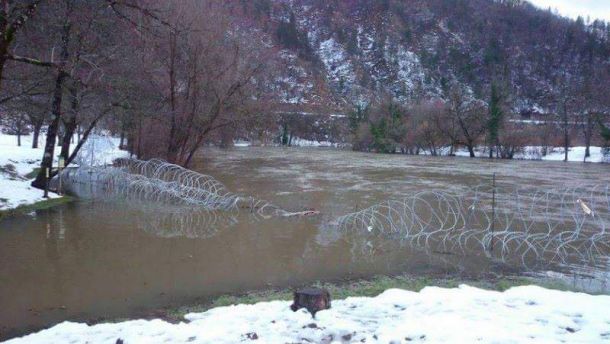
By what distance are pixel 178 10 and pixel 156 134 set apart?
8126 mm

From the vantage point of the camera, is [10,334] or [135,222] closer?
[10,334]

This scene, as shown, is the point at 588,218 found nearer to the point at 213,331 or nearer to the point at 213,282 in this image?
the point at 213,282

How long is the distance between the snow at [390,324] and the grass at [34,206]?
33.3 ft

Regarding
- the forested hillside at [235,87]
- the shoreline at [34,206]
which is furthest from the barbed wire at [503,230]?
the shoreline at [34,206]

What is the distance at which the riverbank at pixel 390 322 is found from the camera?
5648 millimetres

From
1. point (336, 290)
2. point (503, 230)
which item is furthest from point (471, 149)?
point (336, 290)

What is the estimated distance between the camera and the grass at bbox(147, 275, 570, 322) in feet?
24.9

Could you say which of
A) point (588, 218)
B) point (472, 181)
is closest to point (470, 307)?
point (588, 218)

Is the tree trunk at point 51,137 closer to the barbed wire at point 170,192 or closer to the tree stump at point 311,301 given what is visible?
the barbed wire at point 170,192

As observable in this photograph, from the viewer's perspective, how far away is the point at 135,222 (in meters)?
14.7

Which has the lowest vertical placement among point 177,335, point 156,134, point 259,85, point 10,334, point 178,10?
point 10,334

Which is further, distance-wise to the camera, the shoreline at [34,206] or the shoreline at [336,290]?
the shoreline at [34,206]

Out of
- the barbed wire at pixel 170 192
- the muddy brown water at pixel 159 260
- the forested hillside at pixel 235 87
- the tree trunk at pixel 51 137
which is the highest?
the forested hillside at pixel 235 87

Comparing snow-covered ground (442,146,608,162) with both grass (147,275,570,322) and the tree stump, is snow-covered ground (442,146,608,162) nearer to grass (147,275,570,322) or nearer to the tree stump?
grass (147,275,570,322)
